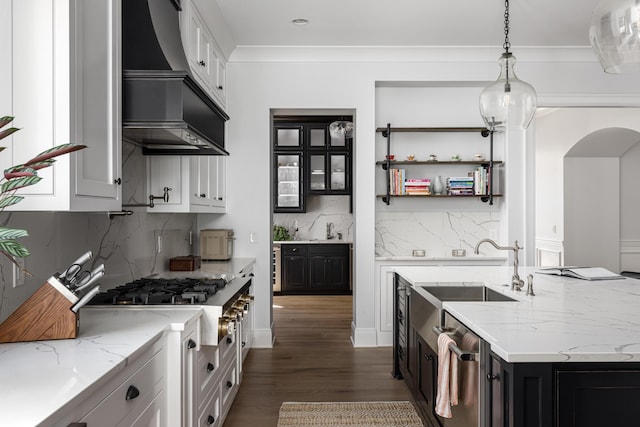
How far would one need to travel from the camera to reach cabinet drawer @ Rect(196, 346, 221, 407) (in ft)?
7.73

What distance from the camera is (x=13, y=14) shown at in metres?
1.64

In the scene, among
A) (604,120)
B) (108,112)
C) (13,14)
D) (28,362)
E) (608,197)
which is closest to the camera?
(28,362)

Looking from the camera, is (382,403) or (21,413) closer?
(21,413)

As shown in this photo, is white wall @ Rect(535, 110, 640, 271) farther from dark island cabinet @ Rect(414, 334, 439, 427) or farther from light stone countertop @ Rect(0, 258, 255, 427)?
light stone countertop @ Rect(0, 258, 255, 427)

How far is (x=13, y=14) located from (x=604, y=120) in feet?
22.7

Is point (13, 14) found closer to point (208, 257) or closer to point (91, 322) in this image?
point (91, 322)

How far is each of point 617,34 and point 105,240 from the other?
2.55 m

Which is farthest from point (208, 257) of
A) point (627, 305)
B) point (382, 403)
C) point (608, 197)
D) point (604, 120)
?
point (608, 197)

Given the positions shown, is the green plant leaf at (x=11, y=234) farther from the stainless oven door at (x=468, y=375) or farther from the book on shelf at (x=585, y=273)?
the book on shelf at (x=585, y=273)

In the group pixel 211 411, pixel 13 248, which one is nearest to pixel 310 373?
pixel 211 411

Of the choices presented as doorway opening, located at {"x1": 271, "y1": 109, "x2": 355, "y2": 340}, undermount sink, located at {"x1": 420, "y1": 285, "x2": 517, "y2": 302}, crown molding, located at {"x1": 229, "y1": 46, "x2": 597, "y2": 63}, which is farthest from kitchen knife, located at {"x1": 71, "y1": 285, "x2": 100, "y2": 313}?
doorway opening, located at {"x1": 271, "y1": 109, "x2": 355, "y2": 340}

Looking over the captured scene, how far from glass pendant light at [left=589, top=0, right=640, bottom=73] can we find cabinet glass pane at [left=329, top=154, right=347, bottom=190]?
5.98 metres

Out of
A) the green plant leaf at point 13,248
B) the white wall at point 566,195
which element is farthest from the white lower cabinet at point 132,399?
the white wall at point 566,195

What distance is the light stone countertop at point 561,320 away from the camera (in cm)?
157
